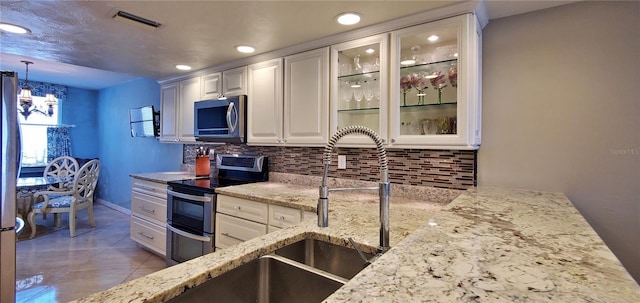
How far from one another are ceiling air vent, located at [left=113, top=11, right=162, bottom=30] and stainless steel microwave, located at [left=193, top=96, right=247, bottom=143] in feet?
2.97

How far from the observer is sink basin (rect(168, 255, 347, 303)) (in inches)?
33.1

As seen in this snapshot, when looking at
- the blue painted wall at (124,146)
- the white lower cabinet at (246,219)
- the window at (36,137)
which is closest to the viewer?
the white lower cabinet at (246,219)

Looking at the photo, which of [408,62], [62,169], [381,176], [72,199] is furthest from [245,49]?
[62,169]

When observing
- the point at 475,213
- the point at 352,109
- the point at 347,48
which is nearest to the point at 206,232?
the point at 352,109

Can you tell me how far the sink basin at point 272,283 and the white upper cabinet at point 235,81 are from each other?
2.11 metres

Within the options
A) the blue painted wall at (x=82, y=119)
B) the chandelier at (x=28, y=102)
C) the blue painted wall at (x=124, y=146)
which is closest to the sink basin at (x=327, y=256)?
the blue painted wall at (x=124, y=146)

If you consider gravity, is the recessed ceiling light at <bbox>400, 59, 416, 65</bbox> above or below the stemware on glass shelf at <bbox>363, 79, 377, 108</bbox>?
above

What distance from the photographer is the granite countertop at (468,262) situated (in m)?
0.53

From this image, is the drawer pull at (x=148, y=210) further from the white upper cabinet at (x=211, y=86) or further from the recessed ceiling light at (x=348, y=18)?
the recessed ceiling light at (x=348, y=18)

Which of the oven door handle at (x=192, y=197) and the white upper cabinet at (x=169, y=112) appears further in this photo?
the white upper cabinet at (x=169, y=112)

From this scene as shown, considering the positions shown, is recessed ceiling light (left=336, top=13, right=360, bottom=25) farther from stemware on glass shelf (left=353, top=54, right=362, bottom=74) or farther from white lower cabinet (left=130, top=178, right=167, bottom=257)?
white lower cabinet (left=130, top=178, right=167, bottom=257)

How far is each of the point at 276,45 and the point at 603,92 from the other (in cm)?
216

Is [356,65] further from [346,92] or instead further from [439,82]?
[439,82]

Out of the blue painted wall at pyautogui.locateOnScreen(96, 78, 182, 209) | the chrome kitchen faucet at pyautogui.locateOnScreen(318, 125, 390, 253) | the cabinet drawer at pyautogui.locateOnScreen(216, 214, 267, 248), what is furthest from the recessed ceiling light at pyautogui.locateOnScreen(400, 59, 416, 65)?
the blue painted wall at pyautogui.locateOnScreen(96, 78, 182, 209)
